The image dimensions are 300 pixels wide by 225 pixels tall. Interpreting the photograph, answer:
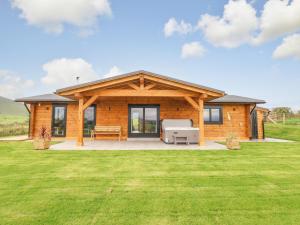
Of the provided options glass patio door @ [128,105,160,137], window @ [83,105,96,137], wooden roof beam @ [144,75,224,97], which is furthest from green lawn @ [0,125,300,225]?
glass patio door @ [128,105,160,137]

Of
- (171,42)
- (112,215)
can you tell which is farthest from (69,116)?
(171,42)

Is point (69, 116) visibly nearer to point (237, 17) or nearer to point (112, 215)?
point (112, 215)

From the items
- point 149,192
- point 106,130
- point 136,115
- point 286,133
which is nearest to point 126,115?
point 136,115

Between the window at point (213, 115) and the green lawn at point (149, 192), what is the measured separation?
621cm

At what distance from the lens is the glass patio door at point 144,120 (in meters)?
11.0

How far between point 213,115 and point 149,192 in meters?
9.22

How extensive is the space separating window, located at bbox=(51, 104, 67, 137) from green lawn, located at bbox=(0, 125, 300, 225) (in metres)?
5.77

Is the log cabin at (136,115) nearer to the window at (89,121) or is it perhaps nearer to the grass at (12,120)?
the window at (89,121)

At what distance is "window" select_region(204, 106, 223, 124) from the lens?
37.3 ft

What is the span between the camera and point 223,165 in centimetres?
488

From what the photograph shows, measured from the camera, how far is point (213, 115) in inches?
449

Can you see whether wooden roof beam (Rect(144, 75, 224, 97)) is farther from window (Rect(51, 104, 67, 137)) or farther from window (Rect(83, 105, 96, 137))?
window (Rect(51, 104, 67, 137))

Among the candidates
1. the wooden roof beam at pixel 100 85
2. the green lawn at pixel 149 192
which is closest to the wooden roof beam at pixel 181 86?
the wooden roof beam at pixel 100 85

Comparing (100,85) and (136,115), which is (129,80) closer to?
(100,85)
